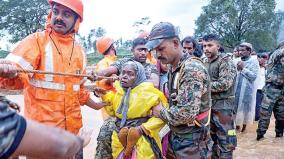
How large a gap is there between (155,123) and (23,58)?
4.45 feet

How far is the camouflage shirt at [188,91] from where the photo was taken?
2689 mm

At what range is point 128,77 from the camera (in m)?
3.46

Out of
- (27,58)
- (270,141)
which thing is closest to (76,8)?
(27,58)

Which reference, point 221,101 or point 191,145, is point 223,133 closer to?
point 221,101

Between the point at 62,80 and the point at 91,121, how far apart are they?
5.16m

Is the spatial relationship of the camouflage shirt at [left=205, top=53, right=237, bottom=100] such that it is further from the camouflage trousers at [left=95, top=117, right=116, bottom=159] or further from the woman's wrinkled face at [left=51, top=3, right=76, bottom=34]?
the woman's wrinkled face at [left=51, top=3, right=76, bottom=34]

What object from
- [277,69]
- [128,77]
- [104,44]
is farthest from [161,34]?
[277,69]

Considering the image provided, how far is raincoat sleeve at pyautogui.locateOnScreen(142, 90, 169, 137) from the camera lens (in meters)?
3.21

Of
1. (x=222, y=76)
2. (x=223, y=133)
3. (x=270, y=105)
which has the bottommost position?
(x=270, y=105)

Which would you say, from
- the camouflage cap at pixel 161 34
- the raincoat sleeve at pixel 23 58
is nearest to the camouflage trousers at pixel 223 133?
the camouflage cap at pixel 161 34

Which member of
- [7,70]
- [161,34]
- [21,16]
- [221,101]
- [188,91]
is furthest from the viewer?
[21,16]

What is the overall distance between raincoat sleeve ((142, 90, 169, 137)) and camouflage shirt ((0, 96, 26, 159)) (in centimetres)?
220

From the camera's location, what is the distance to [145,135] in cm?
326

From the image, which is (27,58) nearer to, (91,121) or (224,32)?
(91,121)
